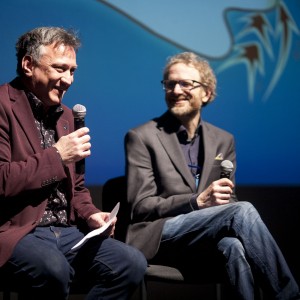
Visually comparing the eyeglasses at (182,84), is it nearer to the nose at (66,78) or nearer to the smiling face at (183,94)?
the smiling face at (183,94)

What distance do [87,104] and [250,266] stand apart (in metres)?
1.25

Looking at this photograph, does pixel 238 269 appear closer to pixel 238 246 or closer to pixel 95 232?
pixel 238 246

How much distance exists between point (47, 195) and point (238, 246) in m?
0.82

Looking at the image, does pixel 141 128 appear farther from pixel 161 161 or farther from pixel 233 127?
pixel 233 127

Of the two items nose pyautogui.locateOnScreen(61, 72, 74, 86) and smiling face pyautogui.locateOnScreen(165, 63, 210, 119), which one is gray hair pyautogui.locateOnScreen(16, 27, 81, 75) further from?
smiling face pyautogui.locateOnScreen(165, 63, 210, 119)

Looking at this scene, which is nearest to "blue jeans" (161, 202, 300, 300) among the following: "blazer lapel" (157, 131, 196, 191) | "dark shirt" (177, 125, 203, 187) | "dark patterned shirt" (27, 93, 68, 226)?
"blazer lapel" (157, 131, 196, 191)

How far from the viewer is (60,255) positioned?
89.9 inches

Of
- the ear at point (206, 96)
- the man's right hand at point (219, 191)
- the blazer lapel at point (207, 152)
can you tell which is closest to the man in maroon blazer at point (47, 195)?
the man's right hand at point (219, 191)

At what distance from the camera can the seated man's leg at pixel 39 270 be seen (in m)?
2.19

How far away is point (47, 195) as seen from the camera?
7.96ft

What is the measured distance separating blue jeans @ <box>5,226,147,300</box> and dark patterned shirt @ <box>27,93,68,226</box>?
0.04 m

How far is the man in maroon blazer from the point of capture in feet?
7.30

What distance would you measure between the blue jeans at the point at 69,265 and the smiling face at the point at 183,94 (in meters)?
0.91

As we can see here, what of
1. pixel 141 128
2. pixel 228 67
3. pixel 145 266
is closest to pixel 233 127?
pixel 228 67
